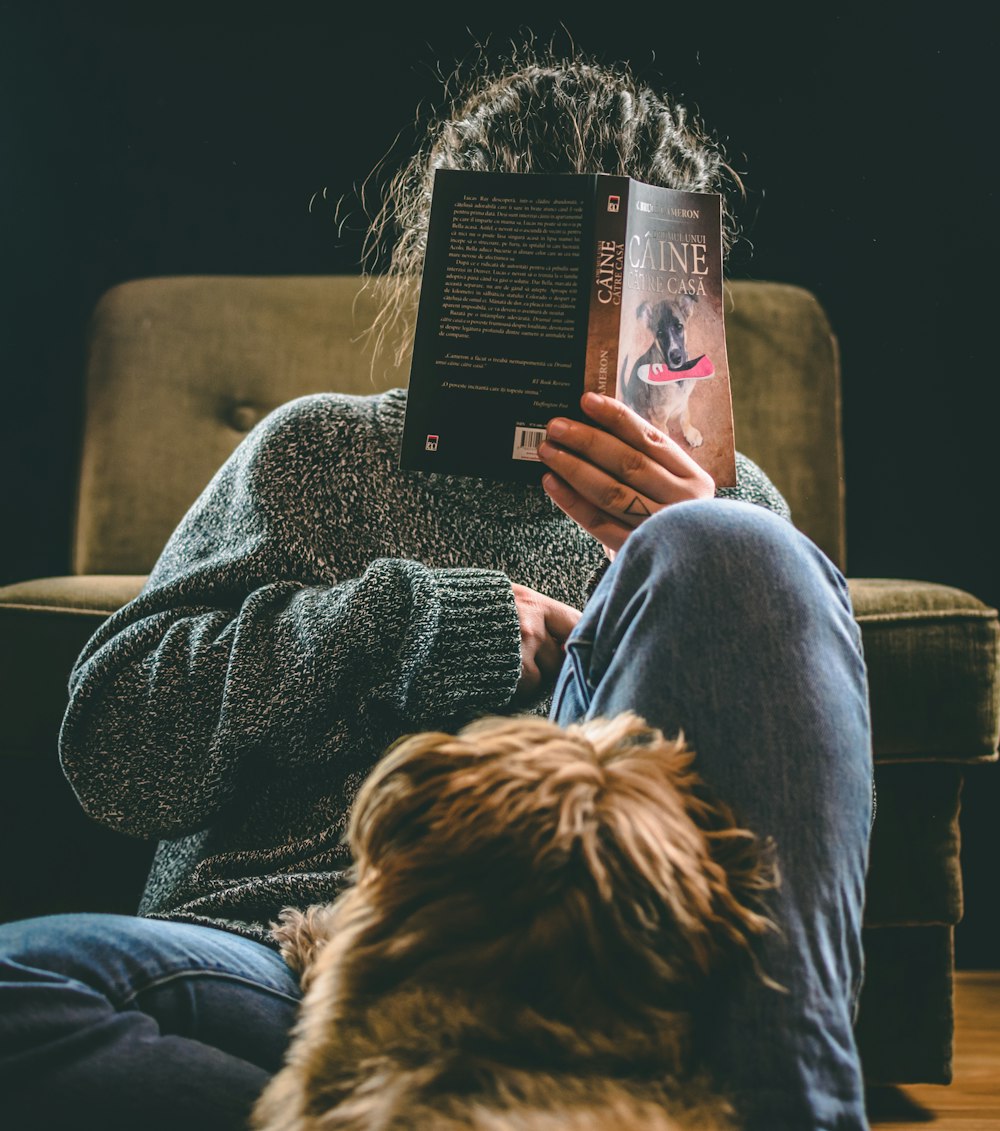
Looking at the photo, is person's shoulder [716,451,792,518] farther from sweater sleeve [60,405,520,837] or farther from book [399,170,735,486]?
sweater sleeve [60,405,520,837]

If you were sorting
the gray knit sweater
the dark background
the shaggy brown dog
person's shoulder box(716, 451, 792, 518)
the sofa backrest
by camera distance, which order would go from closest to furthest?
the shaggy brown dog → the gray knit sweater → person's shoulder box(716, 451, 792, 518) → the sofa backrest → the dark background

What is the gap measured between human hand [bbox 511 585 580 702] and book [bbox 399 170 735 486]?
110 millimetres

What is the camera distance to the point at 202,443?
1550 millimetres

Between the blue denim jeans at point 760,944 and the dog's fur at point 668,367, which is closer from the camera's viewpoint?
the blue denim jeans at point 760,944

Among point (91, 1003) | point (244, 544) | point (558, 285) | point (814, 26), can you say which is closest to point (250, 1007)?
point (91, 1003)

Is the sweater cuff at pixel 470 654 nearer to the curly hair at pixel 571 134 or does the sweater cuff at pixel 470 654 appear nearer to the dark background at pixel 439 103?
the curly hair at pixel 571 134

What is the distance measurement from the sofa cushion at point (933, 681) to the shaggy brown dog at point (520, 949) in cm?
63

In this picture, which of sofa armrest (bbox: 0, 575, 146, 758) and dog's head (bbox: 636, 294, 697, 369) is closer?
dog's head (bbox: 636, 294, 697, 369)

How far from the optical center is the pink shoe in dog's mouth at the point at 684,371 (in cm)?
84

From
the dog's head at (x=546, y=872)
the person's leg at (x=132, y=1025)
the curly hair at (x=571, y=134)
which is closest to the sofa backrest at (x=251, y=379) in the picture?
the curly hair at (x=571, y=134)

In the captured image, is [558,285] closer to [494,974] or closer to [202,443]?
[494,974]

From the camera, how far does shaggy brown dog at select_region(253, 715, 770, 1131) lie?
1.25 ft

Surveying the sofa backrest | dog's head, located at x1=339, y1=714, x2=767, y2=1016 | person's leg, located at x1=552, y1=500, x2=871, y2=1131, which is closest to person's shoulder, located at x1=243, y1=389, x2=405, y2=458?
person's leg, located at x1=552, y1=500, x2=871, y2=1131

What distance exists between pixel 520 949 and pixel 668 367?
1.89ft
